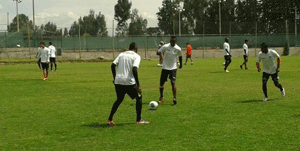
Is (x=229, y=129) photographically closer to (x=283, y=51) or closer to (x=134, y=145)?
(x=134, y=145)

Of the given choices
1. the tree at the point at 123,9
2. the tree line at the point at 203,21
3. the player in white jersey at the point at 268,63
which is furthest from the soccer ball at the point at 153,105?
the tree at the point at 123,9

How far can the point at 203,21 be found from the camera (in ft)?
281

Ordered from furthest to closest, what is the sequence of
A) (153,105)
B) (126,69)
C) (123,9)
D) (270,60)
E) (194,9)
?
(123,9) → (194,9) → (270,60) → (153,105) → (126,69)

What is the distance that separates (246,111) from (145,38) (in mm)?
42216

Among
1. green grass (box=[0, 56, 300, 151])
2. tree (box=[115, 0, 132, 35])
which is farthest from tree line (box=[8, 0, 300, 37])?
green grass (box=[0, 56, 300, 151])

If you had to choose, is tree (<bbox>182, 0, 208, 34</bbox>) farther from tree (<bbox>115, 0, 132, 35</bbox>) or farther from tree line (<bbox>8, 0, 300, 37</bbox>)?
tree (<bbox>115, 0, 132, 35</bbox>)

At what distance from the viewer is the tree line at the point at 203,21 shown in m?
54.8

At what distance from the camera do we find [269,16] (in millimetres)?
76688

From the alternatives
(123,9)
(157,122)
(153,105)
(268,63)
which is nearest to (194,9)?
(123,9)

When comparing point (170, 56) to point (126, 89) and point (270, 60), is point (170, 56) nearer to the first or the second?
point (270, 60)

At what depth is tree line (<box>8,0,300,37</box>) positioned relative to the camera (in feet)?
180

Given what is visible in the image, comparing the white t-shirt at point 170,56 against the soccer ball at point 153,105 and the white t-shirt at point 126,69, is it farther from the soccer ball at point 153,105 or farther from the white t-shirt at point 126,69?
the white t-shirt at point 126,69

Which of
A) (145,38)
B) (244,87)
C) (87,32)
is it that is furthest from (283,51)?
(244,87)

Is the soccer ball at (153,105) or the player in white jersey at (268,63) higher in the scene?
the player in white jersey at (268,63)
